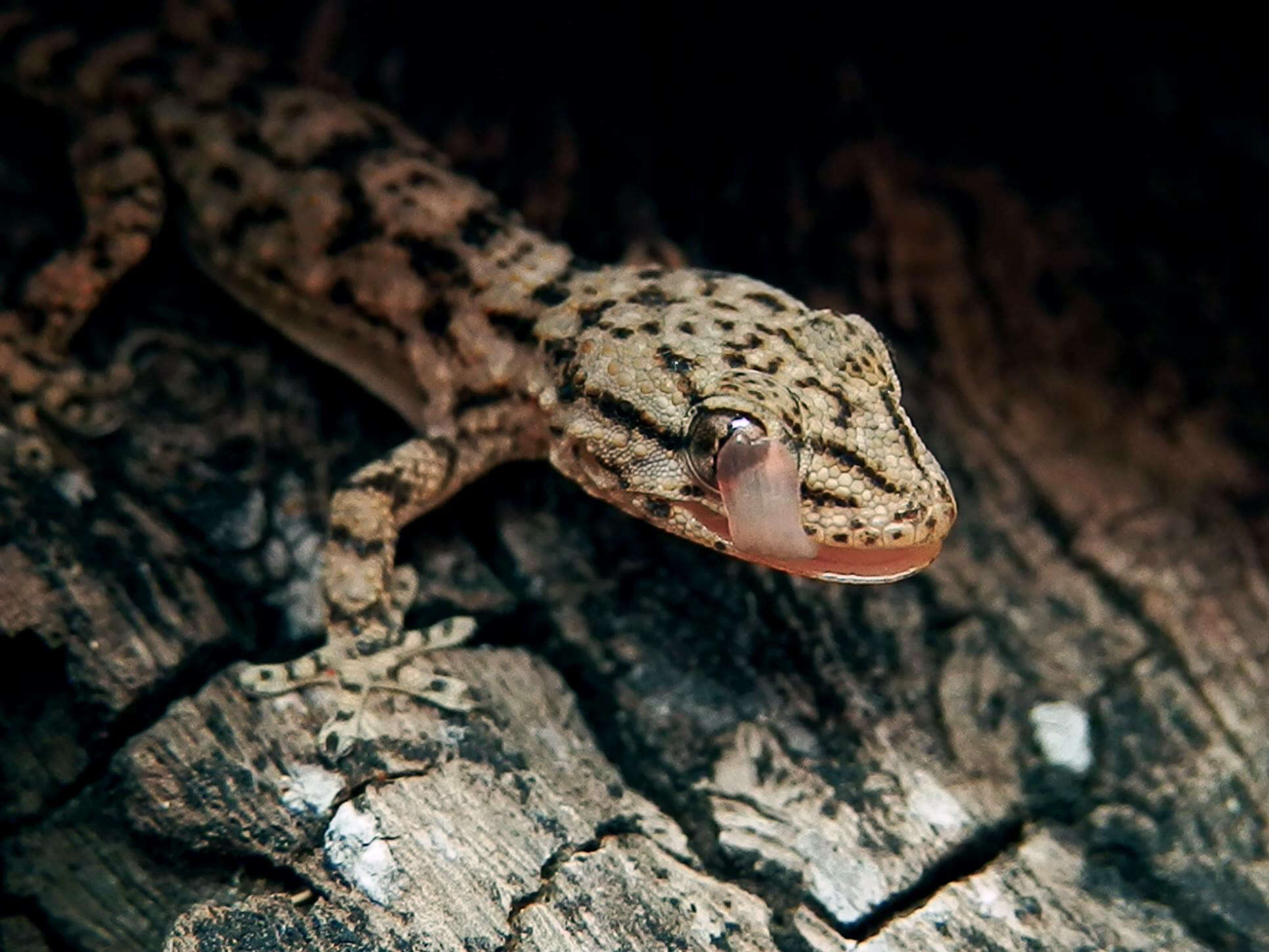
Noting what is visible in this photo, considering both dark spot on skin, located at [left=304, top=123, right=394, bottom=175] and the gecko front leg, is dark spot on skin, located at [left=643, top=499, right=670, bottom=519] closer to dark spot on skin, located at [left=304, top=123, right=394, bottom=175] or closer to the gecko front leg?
the gecko front leg

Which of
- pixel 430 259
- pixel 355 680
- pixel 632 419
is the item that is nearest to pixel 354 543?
pixel 355 680

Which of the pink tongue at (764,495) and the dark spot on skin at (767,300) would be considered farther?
the dark spot on skin at (767,300)

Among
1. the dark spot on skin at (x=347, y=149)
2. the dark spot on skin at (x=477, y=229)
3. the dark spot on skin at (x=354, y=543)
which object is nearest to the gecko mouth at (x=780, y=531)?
the dark spot on skin at (x=354, y=543)

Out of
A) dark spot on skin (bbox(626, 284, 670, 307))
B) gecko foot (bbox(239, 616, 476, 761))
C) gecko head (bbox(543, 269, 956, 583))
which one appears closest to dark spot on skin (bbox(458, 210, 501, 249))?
gecko head (bbox(543, 269, 956, 583))

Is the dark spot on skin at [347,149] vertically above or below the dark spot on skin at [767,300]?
below

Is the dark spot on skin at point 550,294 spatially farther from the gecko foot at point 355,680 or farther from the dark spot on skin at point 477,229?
the gecko foot at point 355,680

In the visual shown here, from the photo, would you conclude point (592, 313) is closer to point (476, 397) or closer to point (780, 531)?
point (476, 397)
